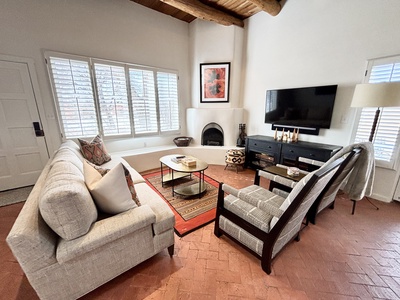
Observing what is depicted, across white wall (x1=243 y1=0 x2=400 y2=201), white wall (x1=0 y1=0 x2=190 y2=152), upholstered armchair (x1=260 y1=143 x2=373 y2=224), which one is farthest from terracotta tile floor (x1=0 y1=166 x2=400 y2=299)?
white wall (x1=0 y1=0 x2=190 y2=152)

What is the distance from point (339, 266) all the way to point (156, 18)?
5.24 metres

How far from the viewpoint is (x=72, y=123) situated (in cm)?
323

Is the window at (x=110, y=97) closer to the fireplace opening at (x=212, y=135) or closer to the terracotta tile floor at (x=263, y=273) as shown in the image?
the fireplace opening at (x=212, y=135)

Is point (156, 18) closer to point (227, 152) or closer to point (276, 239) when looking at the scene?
point (227, 152)

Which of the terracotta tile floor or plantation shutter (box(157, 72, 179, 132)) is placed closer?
the terracotta tile floor

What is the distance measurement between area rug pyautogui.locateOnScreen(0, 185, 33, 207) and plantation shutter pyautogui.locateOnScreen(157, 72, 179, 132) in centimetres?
282

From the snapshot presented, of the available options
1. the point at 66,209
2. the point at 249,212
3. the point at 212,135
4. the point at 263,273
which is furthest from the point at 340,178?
the point at 212,135

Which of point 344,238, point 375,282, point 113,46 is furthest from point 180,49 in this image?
point 375,282

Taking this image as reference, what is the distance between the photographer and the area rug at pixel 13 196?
2.58 meters

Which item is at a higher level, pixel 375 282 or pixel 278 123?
pixel 278 123

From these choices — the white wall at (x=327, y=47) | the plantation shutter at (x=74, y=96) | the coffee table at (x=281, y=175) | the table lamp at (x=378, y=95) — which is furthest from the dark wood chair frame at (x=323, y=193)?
the plantation shutter at (x=74, y=96)

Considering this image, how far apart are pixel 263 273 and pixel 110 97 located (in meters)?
3.91

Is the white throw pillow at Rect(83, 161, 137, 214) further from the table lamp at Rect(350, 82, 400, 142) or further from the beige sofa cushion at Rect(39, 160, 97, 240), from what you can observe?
the table lamp at Rect(350, 82, 400, 142)

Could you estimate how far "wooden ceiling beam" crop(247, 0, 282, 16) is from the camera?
9.78ft
